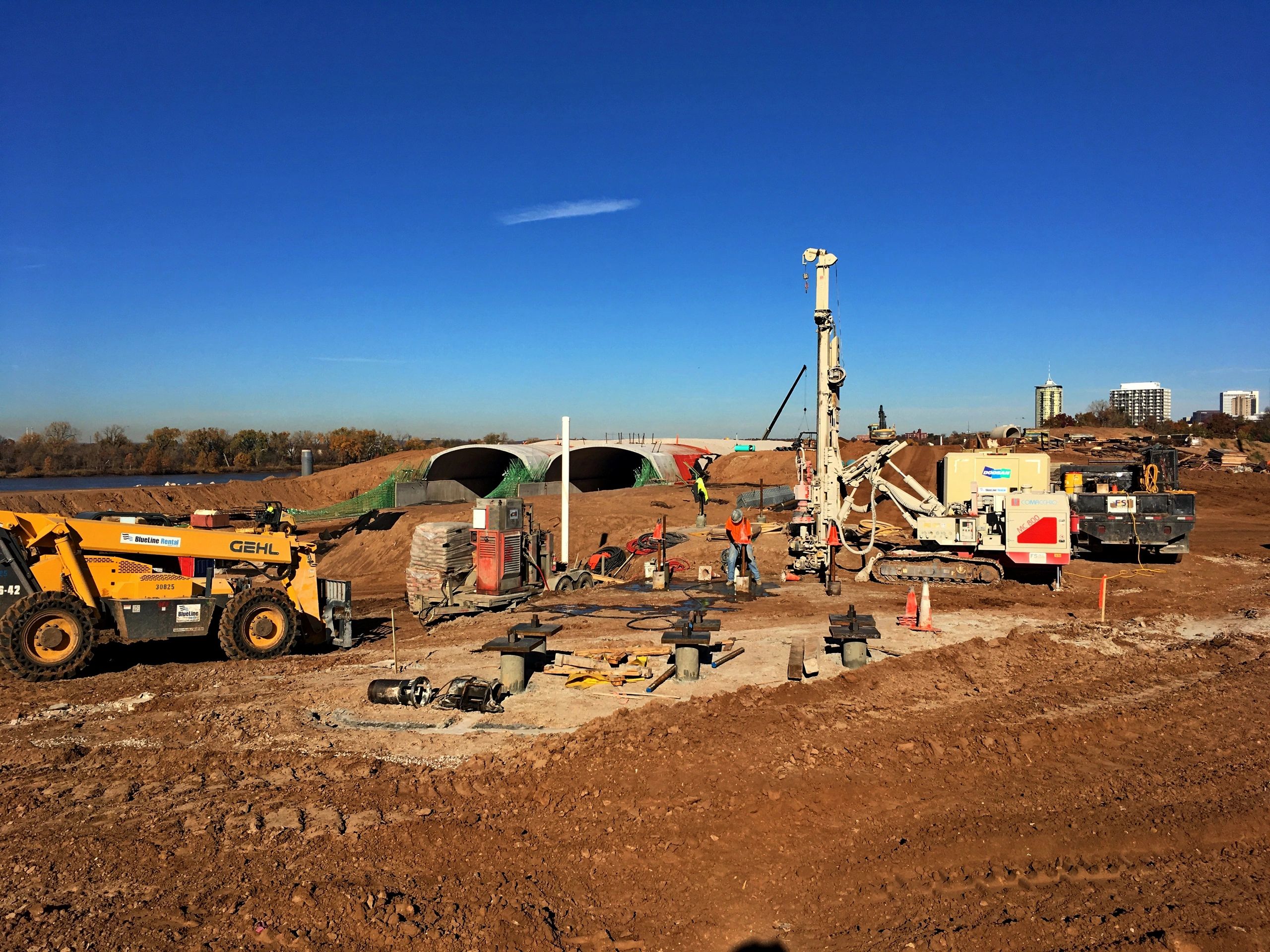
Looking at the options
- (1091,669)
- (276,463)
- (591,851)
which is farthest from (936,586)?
(276,463)

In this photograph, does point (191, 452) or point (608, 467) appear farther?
point (191, 452)


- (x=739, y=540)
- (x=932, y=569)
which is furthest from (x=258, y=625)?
(x=932, y=569)

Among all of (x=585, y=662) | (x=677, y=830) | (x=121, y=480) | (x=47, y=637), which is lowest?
(x=677, y=830)

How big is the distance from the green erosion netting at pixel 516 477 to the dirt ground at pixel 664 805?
24.9 m

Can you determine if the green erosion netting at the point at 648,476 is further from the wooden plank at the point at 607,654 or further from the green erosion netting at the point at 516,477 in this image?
the wooden plank at the point at 607,654

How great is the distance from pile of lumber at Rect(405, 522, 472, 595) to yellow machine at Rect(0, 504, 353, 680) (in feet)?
6.98

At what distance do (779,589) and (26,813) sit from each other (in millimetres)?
12379

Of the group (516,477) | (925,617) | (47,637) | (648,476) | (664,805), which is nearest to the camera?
(664,805)

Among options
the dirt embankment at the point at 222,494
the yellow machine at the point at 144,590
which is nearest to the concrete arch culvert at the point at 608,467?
the dirt embankment at the point at 222,494

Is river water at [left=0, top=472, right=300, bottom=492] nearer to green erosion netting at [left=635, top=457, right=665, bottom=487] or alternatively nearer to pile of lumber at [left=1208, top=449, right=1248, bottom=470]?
green erosion netting at [left=635, top=457, right=665, bottom=487]

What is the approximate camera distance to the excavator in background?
52.7 ft

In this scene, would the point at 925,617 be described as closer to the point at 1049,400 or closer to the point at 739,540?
the point at 739,540

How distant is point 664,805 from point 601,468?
39.4 metres

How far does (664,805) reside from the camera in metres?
6.37
